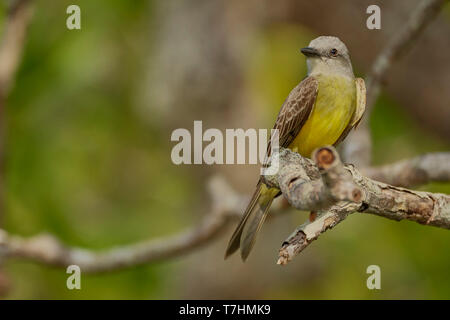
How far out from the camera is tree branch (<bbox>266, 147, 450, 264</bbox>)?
245cm

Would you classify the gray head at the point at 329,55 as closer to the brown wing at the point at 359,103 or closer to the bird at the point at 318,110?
the bird at the point at 318,110

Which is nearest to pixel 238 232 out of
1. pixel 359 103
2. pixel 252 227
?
pixel 252 227

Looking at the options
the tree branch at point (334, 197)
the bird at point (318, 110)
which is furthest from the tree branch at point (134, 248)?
the tree branch at point (334, 197)

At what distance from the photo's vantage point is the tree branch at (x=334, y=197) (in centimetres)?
245

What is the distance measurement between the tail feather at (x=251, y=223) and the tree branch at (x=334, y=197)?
76 centimetres

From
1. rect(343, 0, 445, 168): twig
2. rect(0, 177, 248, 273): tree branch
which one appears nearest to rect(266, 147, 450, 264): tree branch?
rect(343, 0, 445, 168): twig

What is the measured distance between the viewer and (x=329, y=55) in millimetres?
3598

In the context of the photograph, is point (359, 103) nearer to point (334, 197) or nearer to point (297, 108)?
point (297, 108)

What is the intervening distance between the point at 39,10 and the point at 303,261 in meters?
4.90

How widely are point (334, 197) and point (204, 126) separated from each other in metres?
6.01

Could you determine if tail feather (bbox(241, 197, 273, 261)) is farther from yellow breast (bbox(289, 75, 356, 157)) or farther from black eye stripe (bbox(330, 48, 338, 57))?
black eye stripe (bbox(330, 48, 338, 57))

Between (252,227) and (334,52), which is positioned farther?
(252,227)
